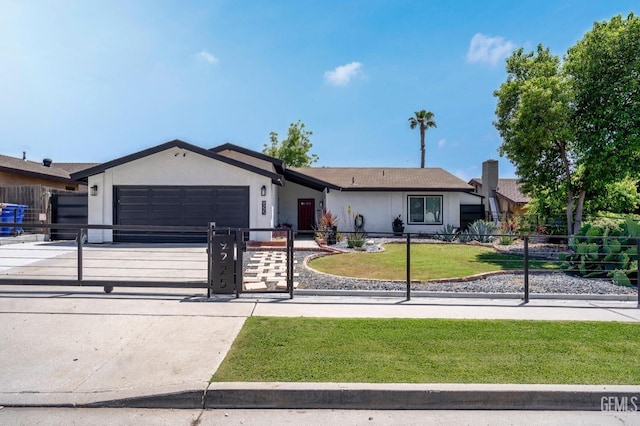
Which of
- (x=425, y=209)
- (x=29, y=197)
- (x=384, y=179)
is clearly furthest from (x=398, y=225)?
(x=29, y=197)

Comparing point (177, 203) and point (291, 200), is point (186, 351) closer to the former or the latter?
point (177, 203)

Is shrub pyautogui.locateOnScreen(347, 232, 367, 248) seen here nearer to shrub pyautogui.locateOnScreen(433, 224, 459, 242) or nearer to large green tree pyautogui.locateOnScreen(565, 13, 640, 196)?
shrub pyautogui.locateOnScreen(433, 224, 459, 242)

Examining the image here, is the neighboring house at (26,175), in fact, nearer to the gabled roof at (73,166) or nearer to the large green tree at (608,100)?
the gabled roof at (73,166)

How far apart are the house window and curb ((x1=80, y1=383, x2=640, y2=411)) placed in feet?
59.8

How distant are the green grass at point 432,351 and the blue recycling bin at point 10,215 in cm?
1655

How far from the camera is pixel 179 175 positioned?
1573 centimetres

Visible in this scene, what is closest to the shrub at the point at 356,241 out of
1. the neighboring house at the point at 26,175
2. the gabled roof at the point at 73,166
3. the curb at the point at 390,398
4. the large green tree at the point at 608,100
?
the large green tree at the point at 608,100

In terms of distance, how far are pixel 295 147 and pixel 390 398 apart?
34713 millimetres

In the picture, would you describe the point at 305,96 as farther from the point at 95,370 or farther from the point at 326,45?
the point at 95,370

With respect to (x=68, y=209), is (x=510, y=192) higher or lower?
higher

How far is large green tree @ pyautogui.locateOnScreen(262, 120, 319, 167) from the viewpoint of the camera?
122 ft

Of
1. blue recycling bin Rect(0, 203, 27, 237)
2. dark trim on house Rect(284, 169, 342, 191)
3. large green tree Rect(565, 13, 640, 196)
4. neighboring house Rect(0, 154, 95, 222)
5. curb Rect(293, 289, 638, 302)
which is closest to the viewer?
curb Rect(293, 289, 638, 302)

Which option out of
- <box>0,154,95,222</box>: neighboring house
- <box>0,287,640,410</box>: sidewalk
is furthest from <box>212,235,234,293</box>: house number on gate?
<box>0,154,95,222</box>: neighboring house

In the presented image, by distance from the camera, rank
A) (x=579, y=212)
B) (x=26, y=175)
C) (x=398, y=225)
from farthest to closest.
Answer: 1. (x=26, y=175)
2. (x=398, y=225)
3. (x=579, y=212)
